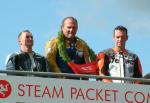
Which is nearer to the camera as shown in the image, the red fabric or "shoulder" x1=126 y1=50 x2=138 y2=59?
the red fabric

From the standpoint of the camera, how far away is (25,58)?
995 cm

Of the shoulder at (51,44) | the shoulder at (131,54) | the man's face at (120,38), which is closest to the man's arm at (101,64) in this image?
the man's face at (120,38)

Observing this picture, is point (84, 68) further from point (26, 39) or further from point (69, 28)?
point (26, 39)

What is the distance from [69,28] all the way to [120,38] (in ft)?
2.74

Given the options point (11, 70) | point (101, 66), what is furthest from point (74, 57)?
point (11, 70)

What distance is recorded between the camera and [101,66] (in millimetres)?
10422

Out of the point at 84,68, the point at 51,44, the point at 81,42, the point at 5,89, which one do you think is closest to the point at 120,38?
the point at 81,42

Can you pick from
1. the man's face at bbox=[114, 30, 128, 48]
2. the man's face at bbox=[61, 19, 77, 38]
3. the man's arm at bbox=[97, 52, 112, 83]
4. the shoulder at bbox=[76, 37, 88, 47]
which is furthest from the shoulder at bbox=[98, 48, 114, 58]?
the man's face at bbox=[61, 19, 77, 38]

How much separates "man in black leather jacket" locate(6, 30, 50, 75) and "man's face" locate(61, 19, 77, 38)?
58cm

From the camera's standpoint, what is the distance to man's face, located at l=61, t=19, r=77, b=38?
10266 millimetres

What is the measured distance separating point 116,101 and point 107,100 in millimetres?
159

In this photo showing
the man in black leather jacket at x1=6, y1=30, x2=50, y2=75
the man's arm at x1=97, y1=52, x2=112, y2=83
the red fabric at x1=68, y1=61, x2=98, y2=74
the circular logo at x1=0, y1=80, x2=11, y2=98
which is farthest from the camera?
the man's arm at x1=97, y1=52, x2=112, y2=83

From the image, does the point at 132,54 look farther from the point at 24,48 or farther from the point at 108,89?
the point at 24,48

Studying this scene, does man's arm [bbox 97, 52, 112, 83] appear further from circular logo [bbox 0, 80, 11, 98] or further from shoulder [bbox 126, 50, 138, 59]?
circular logo [bbox 0, 80, 11, 98]
